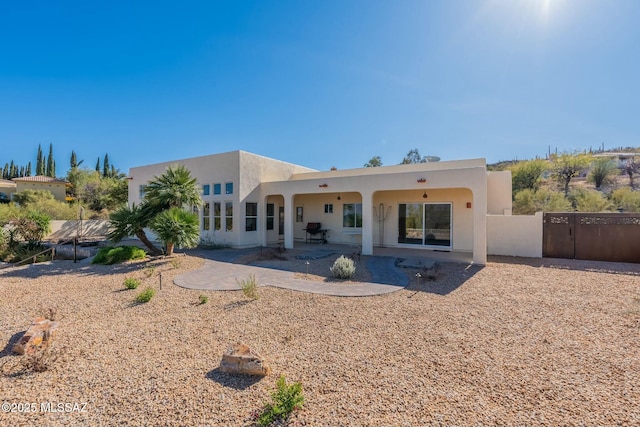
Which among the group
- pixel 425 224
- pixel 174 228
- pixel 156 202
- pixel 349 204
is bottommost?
pixel 174 228

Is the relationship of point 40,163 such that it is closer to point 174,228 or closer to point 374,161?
point 374,161

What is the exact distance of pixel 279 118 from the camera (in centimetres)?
1766

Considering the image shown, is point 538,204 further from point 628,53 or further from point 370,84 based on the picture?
point 370,84

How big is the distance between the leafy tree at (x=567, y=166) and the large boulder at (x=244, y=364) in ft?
115

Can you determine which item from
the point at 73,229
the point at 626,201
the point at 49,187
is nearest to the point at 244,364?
the point at 73,229

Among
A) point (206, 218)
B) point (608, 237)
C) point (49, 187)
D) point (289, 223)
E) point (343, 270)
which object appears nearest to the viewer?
point (343, 270)

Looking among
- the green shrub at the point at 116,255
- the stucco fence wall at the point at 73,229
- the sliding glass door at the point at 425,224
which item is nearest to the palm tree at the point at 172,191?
the green shrub at the point at 116,255

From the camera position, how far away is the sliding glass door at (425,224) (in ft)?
43.3

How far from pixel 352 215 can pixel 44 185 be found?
47219 millimetres

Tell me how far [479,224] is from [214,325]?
9302mm

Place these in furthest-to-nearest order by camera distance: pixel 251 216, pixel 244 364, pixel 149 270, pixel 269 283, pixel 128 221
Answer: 1. pixel 251 216
2. pixel 128 221
3. pixel 149 270
4. pixel 269 283
5. pixel 244 364

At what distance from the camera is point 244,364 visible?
3.43 meters

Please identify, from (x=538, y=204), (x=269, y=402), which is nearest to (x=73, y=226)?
(x=269, y=402)

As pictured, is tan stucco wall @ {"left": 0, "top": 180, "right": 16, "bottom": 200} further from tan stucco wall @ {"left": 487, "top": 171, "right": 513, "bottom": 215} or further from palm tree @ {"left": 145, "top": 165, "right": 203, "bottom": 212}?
tan stucco wall @ {"left": 487, "top": 171, "right": 513, "bottom": 215}
